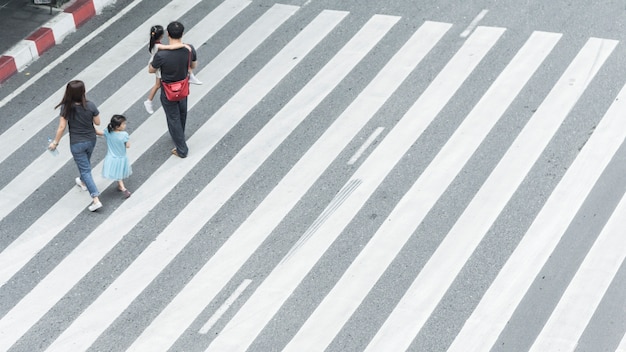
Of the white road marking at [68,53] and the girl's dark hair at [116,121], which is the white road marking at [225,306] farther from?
the white road marking at [68,53]

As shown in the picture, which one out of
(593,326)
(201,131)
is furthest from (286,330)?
(201,131)

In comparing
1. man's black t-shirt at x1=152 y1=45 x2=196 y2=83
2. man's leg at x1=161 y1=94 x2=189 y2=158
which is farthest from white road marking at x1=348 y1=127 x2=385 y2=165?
man's black t-shirt at x1=152 y1=45 x2=196 y2=83

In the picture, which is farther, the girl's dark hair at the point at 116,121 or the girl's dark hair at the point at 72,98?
the girl's dark hair at the point at 116,121

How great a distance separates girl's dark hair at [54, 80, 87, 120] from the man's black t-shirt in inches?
40.1

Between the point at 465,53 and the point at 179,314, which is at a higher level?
the point at 465,53

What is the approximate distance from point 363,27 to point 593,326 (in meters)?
6.35

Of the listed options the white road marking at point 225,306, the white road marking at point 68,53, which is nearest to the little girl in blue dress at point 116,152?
the white road marking at point 225,306

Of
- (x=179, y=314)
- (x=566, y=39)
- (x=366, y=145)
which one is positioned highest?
(x=566, y=39)

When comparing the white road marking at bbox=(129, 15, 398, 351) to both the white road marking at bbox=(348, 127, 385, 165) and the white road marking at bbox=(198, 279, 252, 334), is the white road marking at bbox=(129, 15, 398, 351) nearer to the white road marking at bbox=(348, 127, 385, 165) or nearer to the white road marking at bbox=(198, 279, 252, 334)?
the white road marking at bbox=(198, 279, 252, 334)

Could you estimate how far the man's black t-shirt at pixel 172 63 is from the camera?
12.7 metres

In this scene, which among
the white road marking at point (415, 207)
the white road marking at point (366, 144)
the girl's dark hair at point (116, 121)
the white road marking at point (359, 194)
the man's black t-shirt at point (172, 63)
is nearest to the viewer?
the white road marking at point (415, 207)

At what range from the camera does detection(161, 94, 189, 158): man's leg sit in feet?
42.9

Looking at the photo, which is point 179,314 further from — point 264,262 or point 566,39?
point 566,39

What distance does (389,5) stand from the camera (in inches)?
639
